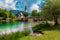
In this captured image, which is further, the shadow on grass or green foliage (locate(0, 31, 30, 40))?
the shadow on grass

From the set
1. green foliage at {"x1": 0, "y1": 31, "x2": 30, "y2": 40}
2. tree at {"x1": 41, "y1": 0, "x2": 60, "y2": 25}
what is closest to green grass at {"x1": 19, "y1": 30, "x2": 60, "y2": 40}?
green foliage at {"x1": 0, "y1": 31, "x2": 30, "y2": 40}

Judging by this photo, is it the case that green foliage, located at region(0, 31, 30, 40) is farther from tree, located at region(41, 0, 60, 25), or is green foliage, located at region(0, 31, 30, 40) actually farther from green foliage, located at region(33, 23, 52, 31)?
tree, located at region(41, 0, 60, 25)

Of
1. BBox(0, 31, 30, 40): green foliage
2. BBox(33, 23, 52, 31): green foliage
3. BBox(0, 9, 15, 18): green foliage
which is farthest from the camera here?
BBox(33, 23, 52, 31): green foliage

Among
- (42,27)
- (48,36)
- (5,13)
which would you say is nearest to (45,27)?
(42,27)

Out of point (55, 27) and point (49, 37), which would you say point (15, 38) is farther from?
point (55, 27)

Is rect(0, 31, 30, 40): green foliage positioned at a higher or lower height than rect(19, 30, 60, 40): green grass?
higher

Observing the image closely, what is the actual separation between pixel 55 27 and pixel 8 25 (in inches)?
27.8

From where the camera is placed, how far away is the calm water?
2.22 m

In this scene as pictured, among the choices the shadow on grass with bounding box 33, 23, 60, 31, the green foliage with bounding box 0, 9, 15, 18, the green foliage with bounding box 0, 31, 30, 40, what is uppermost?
the green foliage with bounding box 0, 9, 15, 18

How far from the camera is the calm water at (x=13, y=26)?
2225 mm

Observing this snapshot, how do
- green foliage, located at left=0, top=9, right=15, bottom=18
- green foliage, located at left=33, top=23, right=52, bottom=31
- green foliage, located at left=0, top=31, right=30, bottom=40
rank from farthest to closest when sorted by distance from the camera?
green foliage, located at left=33, top=23, right=52, bottom=31 < green foliage, located at left=0, top=9, right=15, bottom=18 < green foliage, located at left=0, top=31, right=30, bottom=40

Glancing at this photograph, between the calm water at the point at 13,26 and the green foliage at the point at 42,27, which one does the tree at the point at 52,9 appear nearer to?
the green foliage at the point at 42,27

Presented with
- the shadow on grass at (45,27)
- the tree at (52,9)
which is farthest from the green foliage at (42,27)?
the tree at (52,9)

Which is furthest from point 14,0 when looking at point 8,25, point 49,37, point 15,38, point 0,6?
point 49,37
